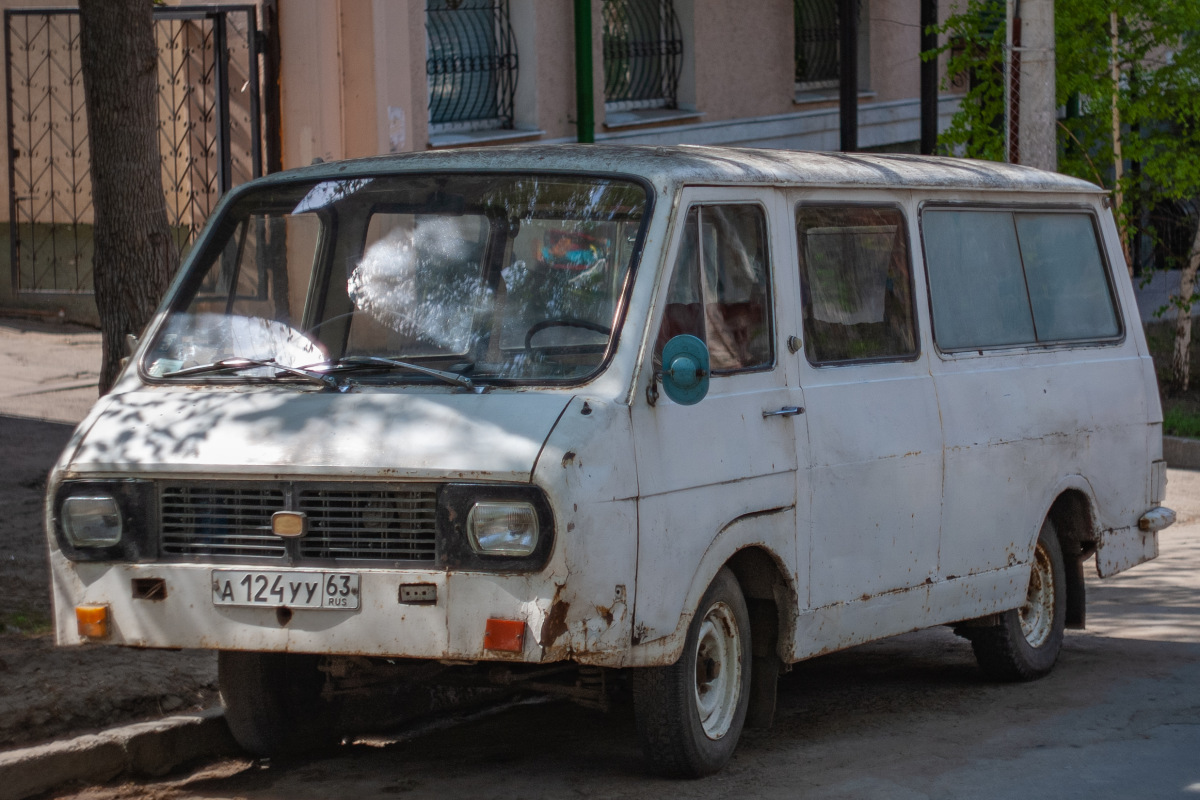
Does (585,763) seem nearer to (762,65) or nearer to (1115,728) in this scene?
(1115,728)

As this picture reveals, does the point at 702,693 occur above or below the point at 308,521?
below

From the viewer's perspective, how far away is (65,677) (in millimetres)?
5777

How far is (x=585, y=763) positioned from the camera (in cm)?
538

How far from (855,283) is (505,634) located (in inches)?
82.1

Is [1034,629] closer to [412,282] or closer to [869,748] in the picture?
[869,748]

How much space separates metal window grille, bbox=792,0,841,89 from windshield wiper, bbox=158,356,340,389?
46.2 feet

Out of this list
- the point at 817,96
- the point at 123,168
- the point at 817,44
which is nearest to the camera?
the point at 123,168

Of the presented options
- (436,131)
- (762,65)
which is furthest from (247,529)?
(762,65)

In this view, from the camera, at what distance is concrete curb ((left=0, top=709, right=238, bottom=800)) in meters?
4.91

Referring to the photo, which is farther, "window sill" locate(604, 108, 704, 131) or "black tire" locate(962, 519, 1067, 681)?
"window sill" locate(604, 108, 704, 131)

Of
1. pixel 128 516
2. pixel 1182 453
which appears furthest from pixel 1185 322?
pixel 128 516

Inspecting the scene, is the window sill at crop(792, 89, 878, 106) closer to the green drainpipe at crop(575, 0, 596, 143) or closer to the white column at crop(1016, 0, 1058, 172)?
the green drainpipe at crop(575, 0, 596, 143)

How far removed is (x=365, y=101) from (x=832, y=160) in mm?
7079

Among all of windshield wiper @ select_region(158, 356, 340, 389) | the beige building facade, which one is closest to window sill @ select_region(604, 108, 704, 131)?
the beige building facade
